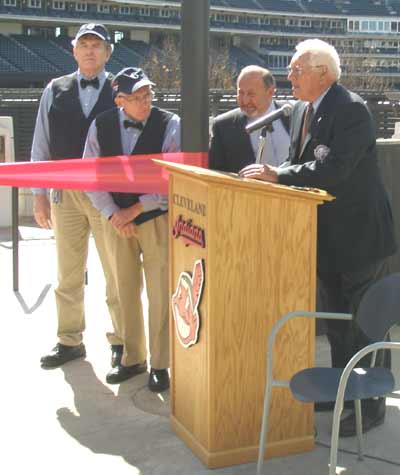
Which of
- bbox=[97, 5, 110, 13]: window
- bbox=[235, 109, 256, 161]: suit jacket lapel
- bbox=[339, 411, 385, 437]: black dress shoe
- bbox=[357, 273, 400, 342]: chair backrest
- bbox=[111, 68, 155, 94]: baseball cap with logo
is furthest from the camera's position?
bbox=[97, 5, 110, 13]: window

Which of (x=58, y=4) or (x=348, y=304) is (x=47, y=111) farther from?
(x=58, y=4)

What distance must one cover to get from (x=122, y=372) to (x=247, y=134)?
162cm

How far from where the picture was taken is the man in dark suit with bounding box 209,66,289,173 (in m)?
4.65

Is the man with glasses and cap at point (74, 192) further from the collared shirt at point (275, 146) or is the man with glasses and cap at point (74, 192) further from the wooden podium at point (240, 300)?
the wooden podium at point (240, 300)

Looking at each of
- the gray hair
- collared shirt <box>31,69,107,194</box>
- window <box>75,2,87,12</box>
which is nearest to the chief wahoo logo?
the gray hair

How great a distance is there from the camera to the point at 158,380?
4.59 meters

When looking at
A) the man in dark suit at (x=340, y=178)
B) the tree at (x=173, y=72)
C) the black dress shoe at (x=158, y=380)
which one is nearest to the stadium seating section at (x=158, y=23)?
the tree at (x=173, y=72)

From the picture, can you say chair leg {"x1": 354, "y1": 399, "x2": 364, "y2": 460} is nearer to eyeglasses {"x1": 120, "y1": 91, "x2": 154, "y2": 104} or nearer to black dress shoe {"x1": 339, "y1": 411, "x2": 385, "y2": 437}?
black dress shoe {"x1": 339, "y1": 411, "x2": 385, "y2": 437}

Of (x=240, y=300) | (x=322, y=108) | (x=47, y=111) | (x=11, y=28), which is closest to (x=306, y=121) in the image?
(x=322, y=108)

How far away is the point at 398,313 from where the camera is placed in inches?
132

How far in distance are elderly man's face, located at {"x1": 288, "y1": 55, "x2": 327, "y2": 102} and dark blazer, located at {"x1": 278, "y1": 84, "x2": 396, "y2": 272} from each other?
0.21 feet

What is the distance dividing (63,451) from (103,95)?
2.26 meters

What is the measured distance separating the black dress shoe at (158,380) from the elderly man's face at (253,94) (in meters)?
1.61

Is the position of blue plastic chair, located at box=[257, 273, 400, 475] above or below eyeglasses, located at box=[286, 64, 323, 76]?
below
